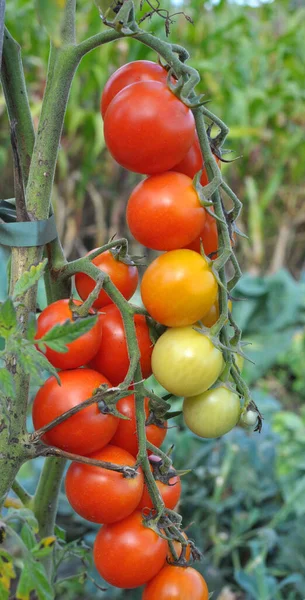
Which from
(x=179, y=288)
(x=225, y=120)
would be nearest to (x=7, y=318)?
(x=179, y=288)

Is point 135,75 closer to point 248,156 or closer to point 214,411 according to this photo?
point 214,411

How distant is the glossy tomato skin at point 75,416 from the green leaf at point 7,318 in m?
0.09

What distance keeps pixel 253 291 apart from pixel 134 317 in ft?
7.17

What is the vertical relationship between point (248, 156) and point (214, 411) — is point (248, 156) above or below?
below

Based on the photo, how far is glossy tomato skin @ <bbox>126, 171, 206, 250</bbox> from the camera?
0.50 meters

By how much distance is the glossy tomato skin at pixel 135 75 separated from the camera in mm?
524

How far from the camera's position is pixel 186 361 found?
19.5 inches

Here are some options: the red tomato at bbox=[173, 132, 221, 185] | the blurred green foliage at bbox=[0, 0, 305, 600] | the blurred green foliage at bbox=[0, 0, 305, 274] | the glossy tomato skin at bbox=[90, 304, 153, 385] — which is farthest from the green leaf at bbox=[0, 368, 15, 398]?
the blurred green foliage at bbox=[0, 0, 305, 274]

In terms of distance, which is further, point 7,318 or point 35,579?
point 35,579

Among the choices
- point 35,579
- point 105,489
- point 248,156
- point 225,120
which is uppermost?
point 105,489

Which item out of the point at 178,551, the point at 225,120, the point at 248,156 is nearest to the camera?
the point at 178,551

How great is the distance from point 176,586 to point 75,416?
0.18 meters

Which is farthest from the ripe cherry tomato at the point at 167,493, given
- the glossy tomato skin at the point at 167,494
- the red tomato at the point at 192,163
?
the red tomato at the point at 192,163

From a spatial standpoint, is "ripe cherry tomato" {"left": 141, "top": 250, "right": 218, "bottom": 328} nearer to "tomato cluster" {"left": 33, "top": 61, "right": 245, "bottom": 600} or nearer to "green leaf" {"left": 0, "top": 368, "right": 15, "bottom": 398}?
"tomato cluster" {"left": 33, "top": 61, "right": 245, "bottom": 600}
